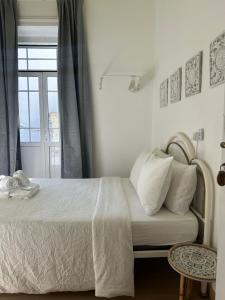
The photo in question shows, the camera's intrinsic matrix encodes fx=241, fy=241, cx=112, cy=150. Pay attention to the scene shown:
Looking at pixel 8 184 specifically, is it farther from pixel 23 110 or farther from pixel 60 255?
pixel 23 110

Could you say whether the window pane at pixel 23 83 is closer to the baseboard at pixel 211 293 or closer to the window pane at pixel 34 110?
the window pane at pixel 34 110

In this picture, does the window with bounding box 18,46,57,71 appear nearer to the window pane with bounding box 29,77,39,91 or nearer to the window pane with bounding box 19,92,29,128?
the window pane with bounding box 29,77,39,91

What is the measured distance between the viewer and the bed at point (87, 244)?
164 cm

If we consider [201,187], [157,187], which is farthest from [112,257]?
[201,187]

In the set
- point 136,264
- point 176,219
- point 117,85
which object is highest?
point 117,85

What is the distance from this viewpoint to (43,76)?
3590mm

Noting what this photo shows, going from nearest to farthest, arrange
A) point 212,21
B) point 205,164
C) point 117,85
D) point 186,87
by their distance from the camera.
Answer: point 212,21 → point 205,164 → point 186,87 → point 117,85

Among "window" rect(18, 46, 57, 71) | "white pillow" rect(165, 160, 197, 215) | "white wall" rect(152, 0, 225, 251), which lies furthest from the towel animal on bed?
"window" rect(18, 46, 57, 71)

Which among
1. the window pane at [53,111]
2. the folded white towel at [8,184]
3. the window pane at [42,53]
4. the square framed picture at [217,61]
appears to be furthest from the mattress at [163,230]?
the window pane at [42,53]

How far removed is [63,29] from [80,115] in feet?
3.82

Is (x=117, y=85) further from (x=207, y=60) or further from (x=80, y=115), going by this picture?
(x=207, y=60)

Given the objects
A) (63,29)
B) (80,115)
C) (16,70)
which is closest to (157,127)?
(80,115)

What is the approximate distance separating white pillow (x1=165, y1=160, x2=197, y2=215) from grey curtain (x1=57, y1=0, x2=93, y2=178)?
180cm

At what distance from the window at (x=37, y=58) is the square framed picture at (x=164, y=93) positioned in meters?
1.67
